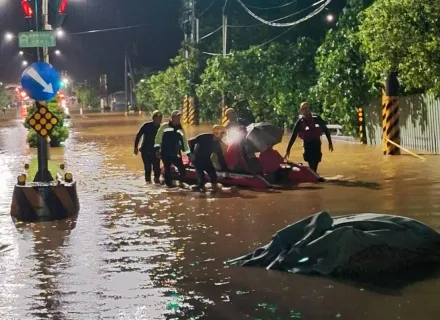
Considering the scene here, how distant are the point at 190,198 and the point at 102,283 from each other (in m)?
7.03

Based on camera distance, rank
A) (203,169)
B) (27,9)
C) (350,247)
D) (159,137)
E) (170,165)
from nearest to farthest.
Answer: (350,247) → (27,9) → (203,169) → (170,165) → (159,137)

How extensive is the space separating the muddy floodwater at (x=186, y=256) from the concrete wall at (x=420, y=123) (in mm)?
4754

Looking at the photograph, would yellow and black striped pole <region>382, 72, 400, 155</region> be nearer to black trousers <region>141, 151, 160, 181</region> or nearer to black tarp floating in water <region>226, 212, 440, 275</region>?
black trousers <region>141, 151, 160, 181</region>

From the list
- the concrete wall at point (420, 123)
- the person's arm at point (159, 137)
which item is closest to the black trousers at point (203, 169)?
the person's arm at point (159, 137)

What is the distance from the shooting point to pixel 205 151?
16406 millimetres

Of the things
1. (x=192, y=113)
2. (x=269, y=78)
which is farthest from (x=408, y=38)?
(x=192, y=113)

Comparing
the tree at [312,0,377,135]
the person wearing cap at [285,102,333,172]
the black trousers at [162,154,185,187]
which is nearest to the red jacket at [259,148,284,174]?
the person wearing cap at [285,102,333,172]

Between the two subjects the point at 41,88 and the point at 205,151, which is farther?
the point at 205,151

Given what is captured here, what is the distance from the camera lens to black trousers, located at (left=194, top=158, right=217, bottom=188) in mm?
16422

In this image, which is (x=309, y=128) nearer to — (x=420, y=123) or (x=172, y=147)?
(x=172, y=147)

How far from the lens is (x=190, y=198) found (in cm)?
1513

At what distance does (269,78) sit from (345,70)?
9.37 meters

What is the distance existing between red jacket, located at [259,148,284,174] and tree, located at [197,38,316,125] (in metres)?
17.2

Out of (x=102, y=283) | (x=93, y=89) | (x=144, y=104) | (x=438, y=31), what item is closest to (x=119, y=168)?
(x=438, y=31)
